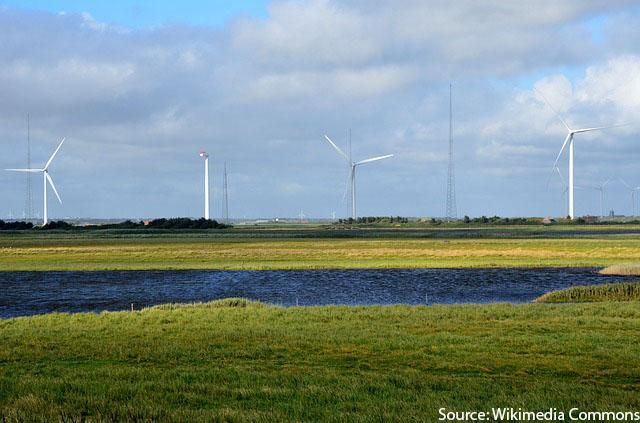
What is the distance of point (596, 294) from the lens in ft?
130

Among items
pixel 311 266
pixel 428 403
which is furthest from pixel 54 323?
pixel 311 266

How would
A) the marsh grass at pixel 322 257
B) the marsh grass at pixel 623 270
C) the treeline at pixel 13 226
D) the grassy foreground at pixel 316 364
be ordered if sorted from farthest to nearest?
1. the treeline at pixel 13 226
2. the marsh grass at pixel 322 257
3. the marsh grass at pixel 623 270
4. the grassy foreground at pixel 316 364

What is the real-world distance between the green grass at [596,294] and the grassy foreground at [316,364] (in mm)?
8403

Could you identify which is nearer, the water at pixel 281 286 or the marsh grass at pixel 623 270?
the water at pixel 281 286

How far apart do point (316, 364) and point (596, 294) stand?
85.7 feet

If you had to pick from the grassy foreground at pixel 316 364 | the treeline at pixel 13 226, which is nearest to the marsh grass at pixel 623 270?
the grassy foreground at pixel 316 364

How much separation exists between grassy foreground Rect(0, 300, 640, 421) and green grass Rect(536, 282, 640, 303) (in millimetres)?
8403

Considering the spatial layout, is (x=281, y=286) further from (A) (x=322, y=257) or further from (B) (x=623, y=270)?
(B) (x=623, y=270)

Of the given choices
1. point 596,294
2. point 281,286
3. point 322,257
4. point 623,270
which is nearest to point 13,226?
point 322,257

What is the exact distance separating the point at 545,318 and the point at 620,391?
1319 cm

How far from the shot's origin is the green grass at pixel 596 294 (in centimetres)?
3816

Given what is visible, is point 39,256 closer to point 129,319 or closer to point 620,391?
point 129,319

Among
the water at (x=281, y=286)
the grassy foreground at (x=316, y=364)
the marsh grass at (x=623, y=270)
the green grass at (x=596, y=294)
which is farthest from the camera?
the marsh grass at (x=623, y=270)

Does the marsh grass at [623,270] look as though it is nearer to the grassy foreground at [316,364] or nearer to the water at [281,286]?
the water at [281,286]
